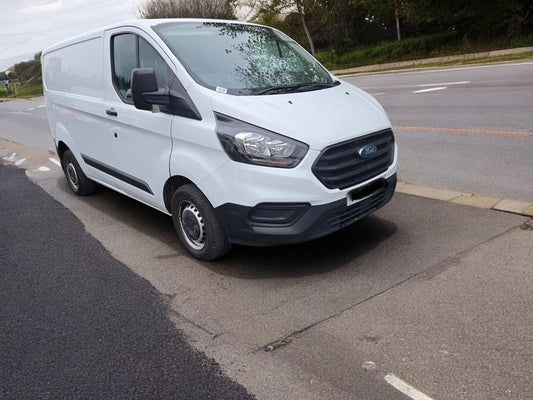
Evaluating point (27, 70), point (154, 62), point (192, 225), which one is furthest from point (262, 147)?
point (27, 70)

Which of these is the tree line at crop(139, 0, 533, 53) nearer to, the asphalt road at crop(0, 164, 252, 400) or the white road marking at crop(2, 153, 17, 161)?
the white road marking at crop(2, 153, 17, 161)

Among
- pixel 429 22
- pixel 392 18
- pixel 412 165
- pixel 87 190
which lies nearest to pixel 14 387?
pixel 87 190

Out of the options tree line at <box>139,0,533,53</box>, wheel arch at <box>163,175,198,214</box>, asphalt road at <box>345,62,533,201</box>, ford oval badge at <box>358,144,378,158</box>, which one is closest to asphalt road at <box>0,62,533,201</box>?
asphalt road at <box>345,62,533,201</box>

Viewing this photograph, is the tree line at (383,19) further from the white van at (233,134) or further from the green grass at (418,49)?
the white van at (233,134)

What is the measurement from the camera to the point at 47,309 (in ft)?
13.0

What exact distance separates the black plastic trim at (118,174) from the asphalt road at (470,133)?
3.37m

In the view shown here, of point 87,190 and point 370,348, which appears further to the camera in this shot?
point 87,190

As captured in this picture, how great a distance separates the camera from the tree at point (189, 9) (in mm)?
49406

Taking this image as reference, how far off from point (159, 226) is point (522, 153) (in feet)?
15.9

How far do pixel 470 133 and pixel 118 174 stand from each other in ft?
19.3

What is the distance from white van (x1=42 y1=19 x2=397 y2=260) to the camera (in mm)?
3951

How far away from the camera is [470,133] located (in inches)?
343

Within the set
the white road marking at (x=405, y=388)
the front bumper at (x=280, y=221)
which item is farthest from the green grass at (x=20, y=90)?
the white road marking at (x=405, y=388)

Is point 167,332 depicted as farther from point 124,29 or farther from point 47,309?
point 124,29
